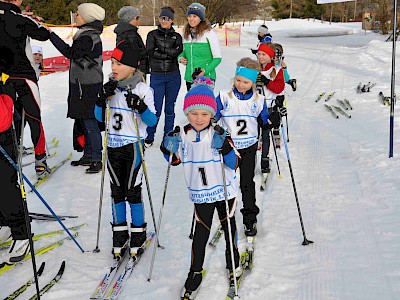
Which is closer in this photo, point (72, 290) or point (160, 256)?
point (72, 290)

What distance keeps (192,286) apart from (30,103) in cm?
341

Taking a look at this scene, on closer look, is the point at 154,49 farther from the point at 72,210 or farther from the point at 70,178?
the point at 72,210

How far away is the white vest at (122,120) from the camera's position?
3.83 meters

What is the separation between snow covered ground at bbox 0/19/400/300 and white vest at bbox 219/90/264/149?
1047 millimetres

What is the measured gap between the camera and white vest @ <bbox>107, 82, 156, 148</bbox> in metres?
3.83

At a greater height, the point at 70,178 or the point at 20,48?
the point at 20,48

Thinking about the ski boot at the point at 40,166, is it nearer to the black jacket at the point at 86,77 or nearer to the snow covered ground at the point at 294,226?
the snow covered ground at the point at 294,226

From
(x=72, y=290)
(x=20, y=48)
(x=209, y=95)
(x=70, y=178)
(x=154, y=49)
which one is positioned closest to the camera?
(x=209, y=95)

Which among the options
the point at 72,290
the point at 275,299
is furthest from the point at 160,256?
the point at 275,299

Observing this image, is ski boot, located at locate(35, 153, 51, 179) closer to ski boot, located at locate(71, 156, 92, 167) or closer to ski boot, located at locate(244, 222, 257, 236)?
ski boot, located at locate(71, 156, 92, 167)

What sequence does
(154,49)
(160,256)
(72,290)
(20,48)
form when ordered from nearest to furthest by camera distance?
(72,290)
(160,256)
(20,48)
(154,49)

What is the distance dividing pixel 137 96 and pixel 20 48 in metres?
2.24

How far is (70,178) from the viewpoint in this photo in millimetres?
6105

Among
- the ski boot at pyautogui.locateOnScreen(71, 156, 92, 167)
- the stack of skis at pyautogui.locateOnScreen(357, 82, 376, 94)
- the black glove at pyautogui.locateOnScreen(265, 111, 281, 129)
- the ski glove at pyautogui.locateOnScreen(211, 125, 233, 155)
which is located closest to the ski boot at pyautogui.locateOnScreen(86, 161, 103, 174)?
the ski boot at pyautogui.locateOnScreen(71, 156, 92, 167)
